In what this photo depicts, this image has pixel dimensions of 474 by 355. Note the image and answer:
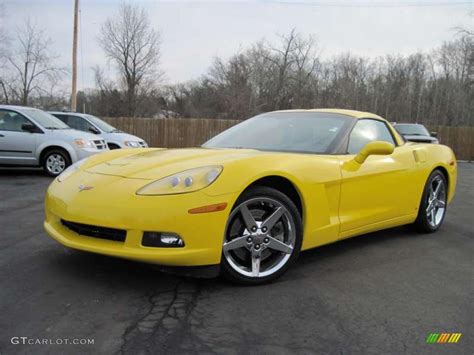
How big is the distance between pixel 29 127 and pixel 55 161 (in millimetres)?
896

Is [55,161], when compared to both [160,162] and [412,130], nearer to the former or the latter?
[160,162]

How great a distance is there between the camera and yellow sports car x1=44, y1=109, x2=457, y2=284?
2824mm

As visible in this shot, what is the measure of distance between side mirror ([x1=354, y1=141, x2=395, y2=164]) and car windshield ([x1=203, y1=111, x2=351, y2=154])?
0.24 meters

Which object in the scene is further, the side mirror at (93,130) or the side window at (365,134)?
the side mirror at (93,130)

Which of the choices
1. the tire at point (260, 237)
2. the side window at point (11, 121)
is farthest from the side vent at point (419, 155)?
the side window at point (11, 121)

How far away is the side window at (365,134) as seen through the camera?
4.06 meters

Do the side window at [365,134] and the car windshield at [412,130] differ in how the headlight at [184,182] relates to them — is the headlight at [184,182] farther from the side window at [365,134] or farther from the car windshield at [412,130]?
the car windshield at [412,130]

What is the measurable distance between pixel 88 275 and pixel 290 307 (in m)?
1.44

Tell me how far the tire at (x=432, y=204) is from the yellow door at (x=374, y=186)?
26 centimetres

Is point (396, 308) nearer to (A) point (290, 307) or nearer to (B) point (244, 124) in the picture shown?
(A) point (290, 307)

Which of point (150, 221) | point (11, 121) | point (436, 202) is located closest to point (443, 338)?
point (150, 221)

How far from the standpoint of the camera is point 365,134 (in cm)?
433

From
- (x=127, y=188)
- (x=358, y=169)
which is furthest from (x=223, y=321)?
(x=358, y=169)

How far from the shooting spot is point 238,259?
3.13m
